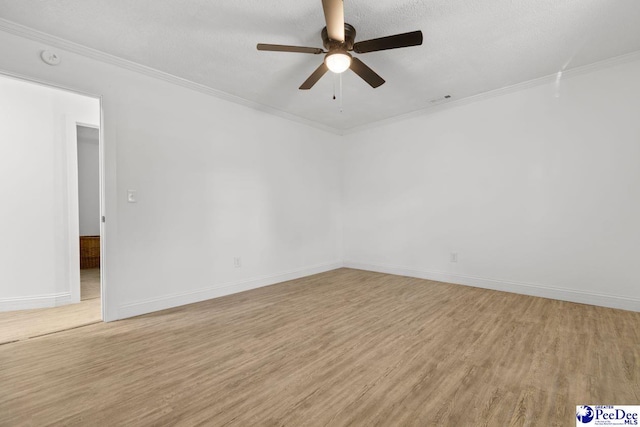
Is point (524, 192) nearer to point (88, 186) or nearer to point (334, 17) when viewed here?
point (334, 17)

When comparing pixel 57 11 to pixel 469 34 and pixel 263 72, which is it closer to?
pixel 263 72

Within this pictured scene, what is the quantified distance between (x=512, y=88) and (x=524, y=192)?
4.42ft

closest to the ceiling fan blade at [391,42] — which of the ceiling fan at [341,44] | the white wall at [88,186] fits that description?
the ceiling fan at [341,44]

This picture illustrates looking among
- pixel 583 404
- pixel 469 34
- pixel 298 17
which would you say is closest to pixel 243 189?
pixel 298 17

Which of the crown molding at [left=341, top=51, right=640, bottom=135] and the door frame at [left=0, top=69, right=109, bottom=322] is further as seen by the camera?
the crown molding at [left=341, top=51, right=640, bottom=135]

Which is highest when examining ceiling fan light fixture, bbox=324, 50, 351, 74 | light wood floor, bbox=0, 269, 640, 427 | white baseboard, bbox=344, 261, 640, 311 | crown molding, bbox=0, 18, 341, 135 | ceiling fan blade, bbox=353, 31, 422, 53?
crown molding, bbox=0, 18, 341, 135

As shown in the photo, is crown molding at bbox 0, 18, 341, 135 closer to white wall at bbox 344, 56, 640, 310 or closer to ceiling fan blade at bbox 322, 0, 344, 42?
ceiling fan blade at bbox 322, 0, 344, 42

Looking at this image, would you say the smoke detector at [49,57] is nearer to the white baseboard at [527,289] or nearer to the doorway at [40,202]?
the doorway at [40,202]

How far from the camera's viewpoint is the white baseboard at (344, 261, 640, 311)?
296 cm

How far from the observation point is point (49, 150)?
3377 mm

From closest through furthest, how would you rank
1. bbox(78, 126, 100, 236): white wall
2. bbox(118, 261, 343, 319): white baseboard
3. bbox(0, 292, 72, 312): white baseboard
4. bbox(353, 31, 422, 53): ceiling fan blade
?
bbox(353, 31, 422, 53): ceiling fan blade → bbox(118, 261, 343, 319): white baseboard → bbox(0, 292, 72, 312): white baseboard → bbox(78, 126, 100, 236): white wall

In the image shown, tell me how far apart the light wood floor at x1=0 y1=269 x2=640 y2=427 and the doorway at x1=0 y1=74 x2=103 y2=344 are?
3.94 ft

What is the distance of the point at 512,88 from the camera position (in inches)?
140

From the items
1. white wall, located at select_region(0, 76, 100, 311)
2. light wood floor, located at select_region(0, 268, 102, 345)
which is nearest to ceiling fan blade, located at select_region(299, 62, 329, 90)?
white wall, located at select_region(0, 76, 100, 311)
